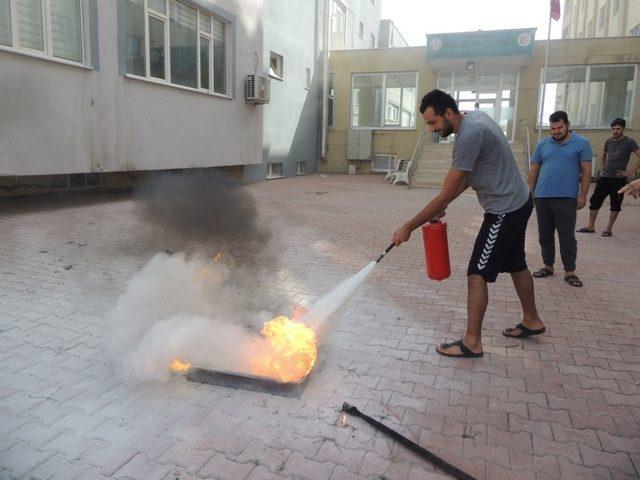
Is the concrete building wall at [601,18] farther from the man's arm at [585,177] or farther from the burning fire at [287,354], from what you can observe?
the burning fire at [287,354]

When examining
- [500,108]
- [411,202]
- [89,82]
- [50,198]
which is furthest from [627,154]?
[500,108]

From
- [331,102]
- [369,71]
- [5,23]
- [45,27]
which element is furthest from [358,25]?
[5,23]

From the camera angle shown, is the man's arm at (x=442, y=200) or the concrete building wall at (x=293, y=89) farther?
the concrete building wall at (x=293, y=89)

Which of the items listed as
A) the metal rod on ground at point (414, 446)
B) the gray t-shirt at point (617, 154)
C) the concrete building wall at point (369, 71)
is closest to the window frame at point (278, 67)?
the concrete building wall at point (369, 71)

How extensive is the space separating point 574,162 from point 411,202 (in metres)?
7.58

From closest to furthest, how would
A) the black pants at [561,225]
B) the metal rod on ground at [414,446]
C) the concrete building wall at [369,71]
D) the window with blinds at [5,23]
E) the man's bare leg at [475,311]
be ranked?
the metal rod on ground at [414,446]
the man's bare leg at [475,311]
the black pants at [561,225]
the window with blinds at [5,23]
the concrete building wall at [369,71]

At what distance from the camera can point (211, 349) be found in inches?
136

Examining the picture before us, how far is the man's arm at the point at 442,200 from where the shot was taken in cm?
337

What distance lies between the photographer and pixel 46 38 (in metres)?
7.80

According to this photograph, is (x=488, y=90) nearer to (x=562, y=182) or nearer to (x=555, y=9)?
(x=555, y=9)

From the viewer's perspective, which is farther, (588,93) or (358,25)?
(358,25)

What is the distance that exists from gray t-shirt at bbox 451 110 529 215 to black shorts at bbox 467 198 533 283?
0.06m

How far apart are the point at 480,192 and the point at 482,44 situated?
17167mm

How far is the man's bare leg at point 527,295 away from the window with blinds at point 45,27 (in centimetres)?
755
